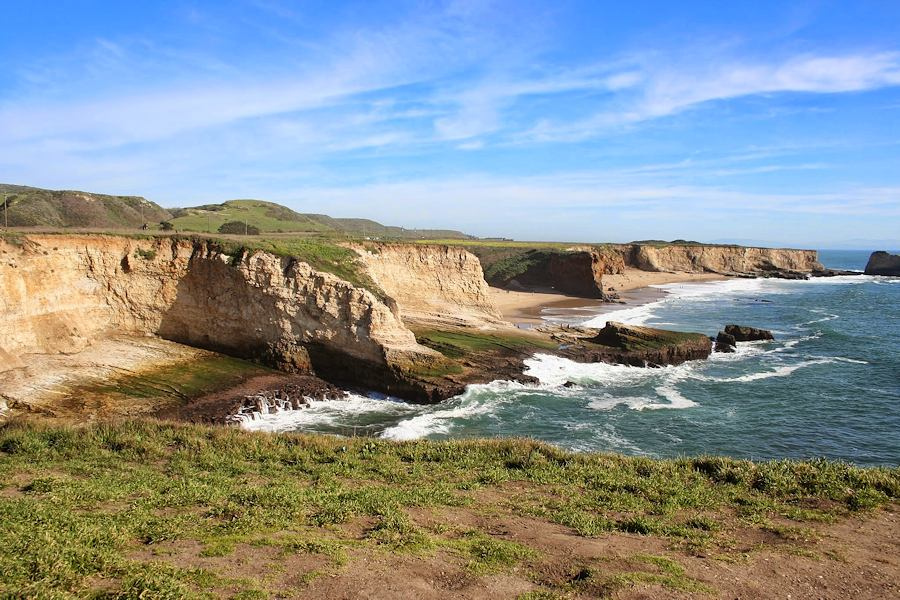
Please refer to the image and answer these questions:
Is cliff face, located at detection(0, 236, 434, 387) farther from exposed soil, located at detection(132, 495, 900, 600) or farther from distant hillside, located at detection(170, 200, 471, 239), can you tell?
distant hillside, located at detection(170, 200, 471, 239)

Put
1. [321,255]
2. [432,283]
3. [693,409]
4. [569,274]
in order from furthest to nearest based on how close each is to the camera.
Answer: [569,274] < [432,283] < [321,255] < [693,409]

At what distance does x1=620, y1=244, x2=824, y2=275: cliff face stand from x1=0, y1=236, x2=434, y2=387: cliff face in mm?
70564

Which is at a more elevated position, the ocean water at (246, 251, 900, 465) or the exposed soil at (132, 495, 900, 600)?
the exposed soil at (132, 495, 900, 600)

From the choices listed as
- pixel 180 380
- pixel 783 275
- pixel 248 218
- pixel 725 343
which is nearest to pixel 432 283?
pixel 180 380

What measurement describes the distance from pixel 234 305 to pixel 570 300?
38.6 metres

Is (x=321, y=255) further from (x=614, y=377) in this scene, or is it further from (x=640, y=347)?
(x=640, y=347)

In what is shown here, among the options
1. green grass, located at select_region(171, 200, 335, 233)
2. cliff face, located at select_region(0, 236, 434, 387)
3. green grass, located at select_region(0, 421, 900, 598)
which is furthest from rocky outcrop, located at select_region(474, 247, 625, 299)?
green grass, located at select_region(0, 421, 900, 598)

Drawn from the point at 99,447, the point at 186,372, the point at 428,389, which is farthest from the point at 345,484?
the point at 186,372

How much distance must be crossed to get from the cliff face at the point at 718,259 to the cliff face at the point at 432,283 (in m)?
56.8

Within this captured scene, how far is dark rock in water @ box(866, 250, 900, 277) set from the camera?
4053 inches

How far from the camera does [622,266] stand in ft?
253

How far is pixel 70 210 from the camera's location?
154 ft

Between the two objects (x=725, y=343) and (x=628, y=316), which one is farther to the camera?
(x=628, y=316)

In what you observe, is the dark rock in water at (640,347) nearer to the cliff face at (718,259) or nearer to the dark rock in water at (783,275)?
the cliff face at (718,259)
